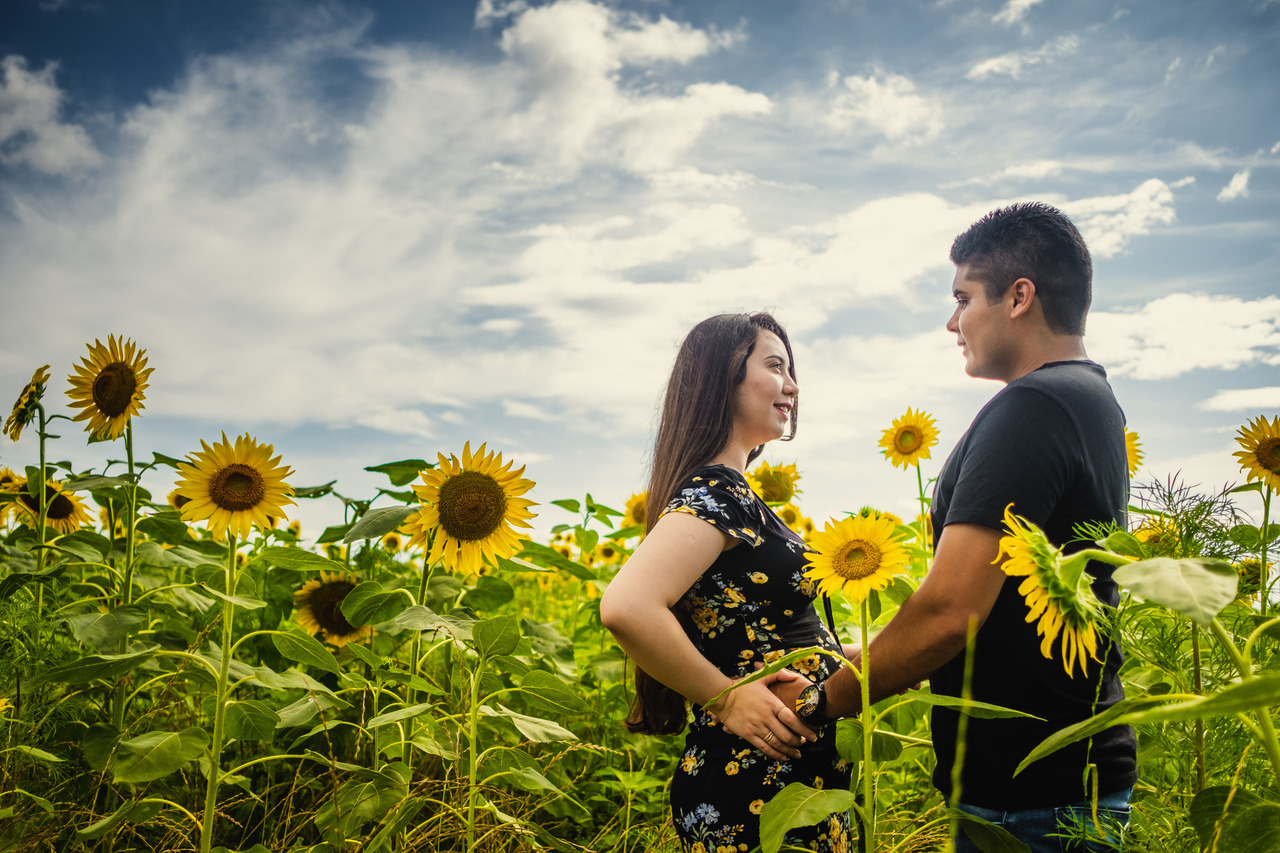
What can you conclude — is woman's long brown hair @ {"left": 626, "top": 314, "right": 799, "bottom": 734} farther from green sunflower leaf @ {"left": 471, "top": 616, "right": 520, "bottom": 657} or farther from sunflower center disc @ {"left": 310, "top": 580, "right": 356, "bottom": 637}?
sunflower center disc @ {"left": 310, "top": 580, "right": 356, "bottom": 637}

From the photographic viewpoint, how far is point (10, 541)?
2.35 metres

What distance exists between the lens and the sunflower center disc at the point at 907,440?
316 cm

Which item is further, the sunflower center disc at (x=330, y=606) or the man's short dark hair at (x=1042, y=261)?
the sunflower center disc at (x=330, y=606)

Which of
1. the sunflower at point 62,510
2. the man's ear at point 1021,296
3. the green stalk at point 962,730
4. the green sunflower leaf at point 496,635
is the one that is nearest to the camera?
the green stalk at point 962,730

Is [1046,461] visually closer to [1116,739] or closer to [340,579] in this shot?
[1116,739]

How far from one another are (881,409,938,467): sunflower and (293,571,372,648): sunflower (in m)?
2.10

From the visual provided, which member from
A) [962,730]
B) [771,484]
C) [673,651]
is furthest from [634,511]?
[962,730]

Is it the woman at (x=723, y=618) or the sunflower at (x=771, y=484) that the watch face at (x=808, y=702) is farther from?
the sunflower at (x=771, y=484)

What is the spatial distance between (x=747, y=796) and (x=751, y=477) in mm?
1609

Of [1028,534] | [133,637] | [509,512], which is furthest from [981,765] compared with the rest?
[133,637]

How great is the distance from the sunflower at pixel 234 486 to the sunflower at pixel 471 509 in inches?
12.2

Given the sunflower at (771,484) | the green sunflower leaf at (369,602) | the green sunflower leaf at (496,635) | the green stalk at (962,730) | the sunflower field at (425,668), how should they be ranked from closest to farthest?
1. the green stalk at (962,730)
2. the sunflower field at (425,668)
3. the green sunflower leaf at (496,635)
4. the green sunflower leaf at (369,602)
5. the sunflower at (771,484)

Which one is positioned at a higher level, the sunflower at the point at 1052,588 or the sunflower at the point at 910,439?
the sunflower at the point at 910,439

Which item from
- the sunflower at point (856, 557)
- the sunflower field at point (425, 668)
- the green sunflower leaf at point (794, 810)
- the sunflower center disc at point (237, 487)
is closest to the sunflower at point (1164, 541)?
the sunflower field at point (425, 668)
